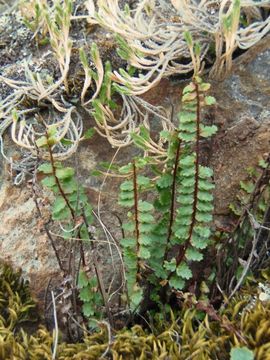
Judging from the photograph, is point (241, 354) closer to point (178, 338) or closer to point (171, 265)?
point (178, 338)

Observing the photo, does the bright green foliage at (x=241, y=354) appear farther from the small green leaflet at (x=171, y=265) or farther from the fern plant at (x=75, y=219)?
the fern plant at (x=75, y=219)

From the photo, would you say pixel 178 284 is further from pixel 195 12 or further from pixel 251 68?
pixel 195 12

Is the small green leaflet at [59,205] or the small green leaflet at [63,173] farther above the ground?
the small green leaflet at [63,173]

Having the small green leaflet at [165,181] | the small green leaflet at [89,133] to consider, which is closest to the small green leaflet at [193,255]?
the small green leaflet at [165,181]

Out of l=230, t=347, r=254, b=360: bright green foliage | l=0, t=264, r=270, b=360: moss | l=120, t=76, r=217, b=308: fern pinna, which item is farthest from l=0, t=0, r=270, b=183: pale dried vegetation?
l=230, t=347, r=254, b=360: bright green foliage

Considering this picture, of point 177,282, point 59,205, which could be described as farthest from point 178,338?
point 59,205

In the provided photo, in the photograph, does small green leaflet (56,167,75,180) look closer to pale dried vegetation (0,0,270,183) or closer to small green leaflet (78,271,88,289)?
pale dried vegetation (0,0,270,183)
